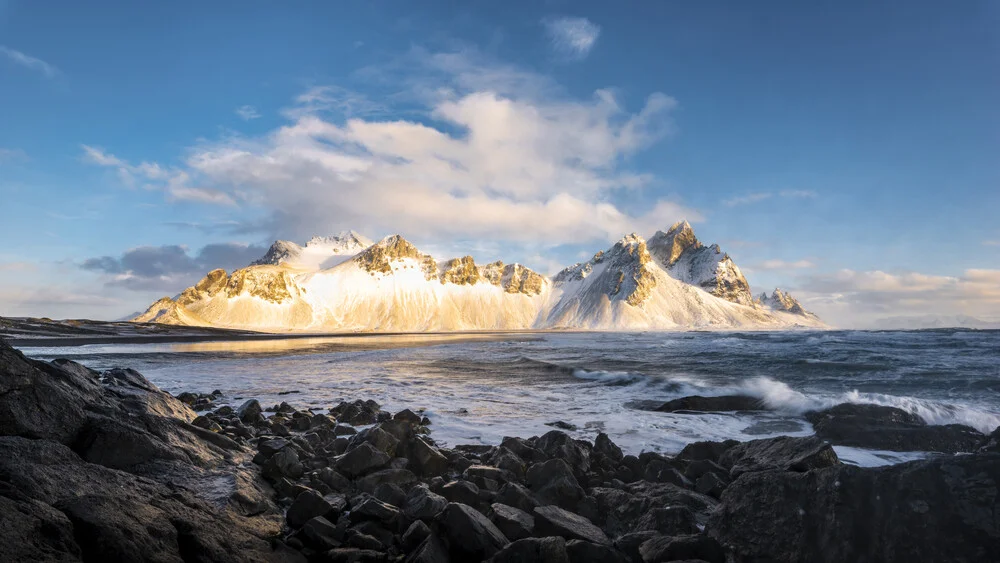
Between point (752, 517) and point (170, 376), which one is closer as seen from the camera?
point (752, 517)

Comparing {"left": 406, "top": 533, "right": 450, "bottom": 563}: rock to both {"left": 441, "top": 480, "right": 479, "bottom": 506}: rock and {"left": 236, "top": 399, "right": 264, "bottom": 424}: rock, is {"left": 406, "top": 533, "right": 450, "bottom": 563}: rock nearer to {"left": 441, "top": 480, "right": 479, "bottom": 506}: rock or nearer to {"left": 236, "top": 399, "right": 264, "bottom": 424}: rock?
{"left": 441, "top": 480, "right": 479, "bottom": 506}: rock

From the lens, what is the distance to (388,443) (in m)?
8.95

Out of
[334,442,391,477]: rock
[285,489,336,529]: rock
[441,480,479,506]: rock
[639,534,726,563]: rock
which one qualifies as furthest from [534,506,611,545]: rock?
[334,442,391,477]: rock

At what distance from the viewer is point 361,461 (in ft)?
26.6

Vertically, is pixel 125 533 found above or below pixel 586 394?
above

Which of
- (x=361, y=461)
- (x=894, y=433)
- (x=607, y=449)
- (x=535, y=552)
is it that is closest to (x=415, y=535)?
(x=535, y=552)

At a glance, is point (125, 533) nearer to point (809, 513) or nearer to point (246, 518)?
point (246, 518)

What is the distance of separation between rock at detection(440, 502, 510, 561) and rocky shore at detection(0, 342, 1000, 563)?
0.06ft

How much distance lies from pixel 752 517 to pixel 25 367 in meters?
9.42

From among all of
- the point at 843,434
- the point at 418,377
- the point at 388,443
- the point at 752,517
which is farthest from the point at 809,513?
the point at 418,377

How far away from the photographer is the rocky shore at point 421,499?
4.18m

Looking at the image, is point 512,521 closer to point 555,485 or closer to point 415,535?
point 415,535

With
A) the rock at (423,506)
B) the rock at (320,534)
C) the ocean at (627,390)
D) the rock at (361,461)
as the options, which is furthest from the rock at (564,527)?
the ocean at (627,390)

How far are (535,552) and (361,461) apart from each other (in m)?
4.39
